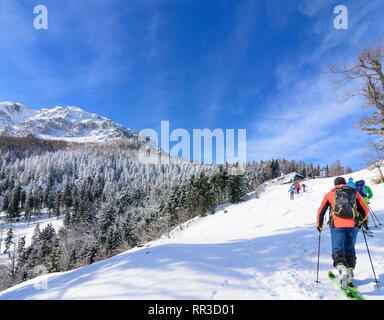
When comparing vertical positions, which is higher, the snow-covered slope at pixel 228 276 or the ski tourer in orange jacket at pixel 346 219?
the ski tourer in orange jacket at pixel 346 219

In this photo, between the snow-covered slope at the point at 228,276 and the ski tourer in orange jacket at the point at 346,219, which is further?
the ski tourer in orange jacket at the point at 346,219

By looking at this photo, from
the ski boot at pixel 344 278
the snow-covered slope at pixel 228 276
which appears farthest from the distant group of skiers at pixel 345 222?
the snow-covered slope at pixel 228 276

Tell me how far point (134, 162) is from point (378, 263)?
459ft

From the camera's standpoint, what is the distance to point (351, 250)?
11.8 ft

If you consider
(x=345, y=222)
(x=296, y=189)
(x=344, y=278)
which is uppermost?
(x=345, y=222)

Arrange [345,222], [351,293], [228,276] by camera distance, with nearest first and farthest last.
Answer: [351,293] → [345,222] → [228,276]

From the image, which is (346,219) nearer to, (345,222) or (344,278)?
(345,222)

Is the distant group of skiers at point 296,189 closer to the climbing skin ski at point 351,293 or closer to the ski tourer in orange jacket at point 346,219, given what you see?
the ski tourer in orange jacket at point 346,219

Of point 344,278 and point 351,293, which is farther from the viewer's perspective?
point 344,278

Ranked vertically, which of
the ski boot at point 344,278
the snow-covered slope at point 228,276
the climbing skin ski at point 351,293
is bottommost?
the snow-covered slope at point 228,276

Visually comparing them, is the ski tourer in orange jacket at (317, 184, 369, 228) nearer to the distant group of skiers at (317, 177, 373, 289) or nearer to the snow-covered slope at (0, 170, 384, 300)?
the distant group of skiers at (317, 177, 373, 289)

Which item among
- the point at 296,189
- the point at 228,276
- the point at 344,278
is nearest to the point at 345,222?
the point at 344,278

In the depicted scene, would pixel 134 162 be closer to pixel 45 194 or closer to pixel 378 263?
pixel 45 194
